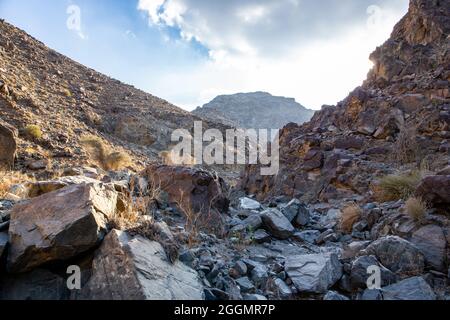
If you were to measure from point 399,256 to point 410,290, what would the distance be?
543mm

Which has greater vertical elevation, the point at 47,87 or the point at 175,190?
the point at 47,87

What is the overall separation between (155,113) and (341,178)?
63.6 ft

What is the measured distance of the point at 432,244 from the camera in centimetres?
362

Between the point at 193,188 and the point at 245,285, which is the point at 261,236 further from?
the point at 245,285

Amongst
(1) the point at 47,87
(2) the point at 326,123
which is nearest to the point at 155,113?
(1) the point at 47,87

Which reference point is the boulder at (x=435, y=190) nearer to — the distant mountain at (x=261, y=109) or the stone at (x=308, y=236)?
the stone at (x=308, y=236)

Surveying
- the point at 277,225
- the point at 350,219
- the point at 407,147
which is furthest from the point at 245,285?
the point at 407,147

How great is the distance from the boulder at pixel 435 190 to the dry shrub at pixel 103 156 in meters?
10.5

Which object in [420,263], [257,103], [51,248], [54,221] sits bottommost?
[420,263]

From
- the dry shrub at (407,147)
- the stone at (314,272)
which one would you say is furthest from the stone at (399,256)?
the dry shrub at (407,147)

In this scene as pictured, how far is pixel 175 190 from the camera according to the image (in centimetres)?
522

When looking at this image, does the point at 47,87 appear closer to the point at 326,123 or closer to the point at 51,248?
the point at 326,123

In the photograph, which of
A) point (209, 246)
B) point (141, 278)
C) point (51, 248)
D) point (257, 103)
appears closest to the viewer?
point (141, 278)

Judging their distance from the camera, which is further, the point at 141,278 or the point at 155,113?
the point at 155,113
